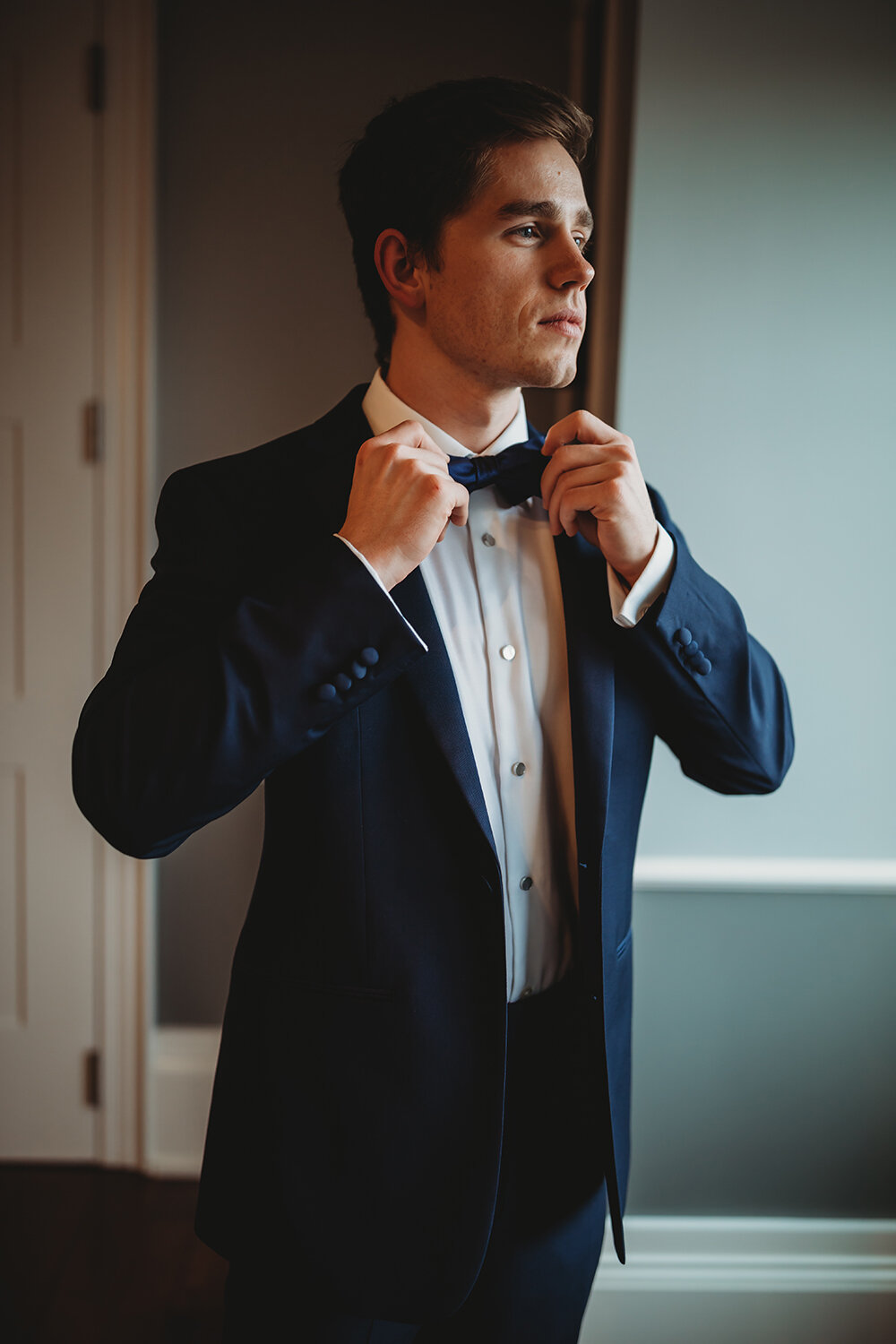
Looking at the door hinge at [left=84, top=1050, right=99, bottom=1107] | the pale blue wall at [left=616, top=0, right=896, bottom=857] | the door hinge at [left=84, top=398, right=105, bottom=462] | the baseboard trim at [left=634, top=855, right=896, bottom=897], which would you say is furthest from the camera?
the door hinge at [left=84, top=1050, right=99, bottom=1107]

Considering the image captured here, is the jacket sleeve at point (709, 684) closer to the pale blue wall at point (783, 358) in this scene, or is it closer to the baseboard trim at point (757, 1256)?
the pale blue wall at point (783, 358)

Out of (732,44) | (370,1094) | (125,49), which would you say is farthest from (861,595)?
(125,49)

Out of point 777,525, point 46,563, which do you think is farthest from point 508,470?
point 46,563

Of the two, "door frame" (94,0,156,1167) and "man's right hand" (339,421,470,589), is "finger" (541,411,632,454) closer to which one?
"man's right hand" (339,421,470,589)

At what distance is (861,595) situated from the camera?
1.68 metres

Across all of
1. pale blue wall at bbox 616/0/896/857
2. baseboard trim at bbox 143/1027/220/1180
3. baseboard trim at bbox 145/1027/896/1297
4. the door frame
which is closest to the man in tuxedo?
pale blue wall at bbox 616/0/896/857

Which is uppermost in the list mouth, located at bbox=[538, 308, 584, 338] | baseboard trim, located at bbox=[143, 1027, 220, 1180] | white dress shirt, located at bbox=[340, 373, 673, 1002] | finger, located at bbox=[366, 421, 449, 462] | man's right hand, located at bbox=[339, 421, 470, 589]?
mouth, located at bbox=[538, 308, 584, 338]

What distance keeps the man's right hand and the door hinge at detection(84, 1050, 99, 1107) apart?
186cm

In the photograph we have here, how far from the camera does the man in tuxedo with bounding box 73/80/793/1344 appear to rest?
37.9 inches

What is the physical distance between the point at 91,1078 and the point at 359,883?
168cm

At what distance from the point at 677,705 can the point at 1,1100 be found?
209 centimetres

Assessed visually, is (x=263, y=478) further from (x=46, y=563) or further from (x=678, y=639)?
(x=46, y=563)

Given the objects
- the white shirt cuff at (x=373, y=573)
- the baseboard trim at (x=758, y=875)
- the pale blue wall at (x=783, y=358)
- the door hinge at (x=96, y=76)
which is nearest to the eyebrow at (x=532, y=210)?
the white shirt cuff at (x=373, y=573)

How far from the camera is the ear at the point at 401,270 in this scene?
1.08 metres
